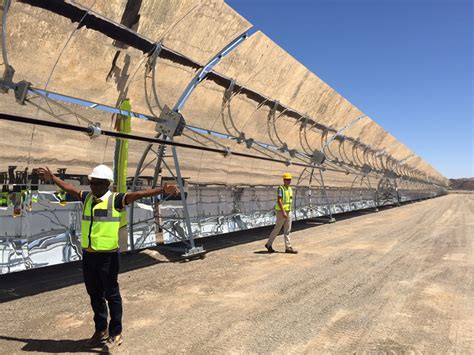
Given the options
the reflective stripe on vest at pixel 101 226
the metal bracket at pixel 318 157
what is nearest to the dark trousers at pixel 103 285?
the reflective stripe on vest at pixel 101 226

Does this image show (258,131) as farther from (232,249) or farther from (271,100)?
(232,249)

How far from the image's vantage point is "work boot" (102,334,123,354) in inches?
140

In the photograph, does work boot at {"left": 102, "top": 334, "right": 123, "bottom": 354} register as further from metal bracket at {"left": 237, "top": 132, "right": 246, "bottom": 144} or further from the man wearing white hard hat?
metal bracket at {"left": 237, "top": 132, "right": 246, "bottom": 144}

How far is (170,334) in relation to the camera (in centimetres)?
395

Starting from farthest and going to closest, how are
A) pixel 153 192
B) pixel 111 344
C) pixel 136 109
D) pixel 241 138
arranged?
pixel 241 138, pixel 136 109, pixel 111 344, pixel 153 192

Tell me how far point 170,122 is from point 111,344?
16.4 ft

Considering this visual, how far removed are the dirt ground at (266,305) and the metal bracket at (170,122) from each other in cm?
275

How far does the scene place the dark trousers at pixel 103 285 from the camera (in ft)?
11.6

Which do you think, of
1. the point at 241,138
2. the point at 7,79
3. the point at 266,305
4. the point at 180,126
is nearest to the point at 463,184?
the point at 241,138

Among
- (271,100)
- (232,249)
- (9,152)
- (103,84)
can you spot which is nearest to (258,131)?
(271,100)

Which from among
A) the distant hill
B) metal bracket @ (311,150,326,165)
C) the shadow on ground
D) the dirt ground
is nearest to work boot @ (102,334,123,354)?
the dirt ground

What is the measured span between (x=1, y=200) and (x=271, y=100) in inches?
305

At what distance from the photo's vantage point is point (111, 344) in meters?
3.57

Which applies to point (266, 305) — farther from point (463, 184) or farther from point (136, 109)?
point (463, 184)
